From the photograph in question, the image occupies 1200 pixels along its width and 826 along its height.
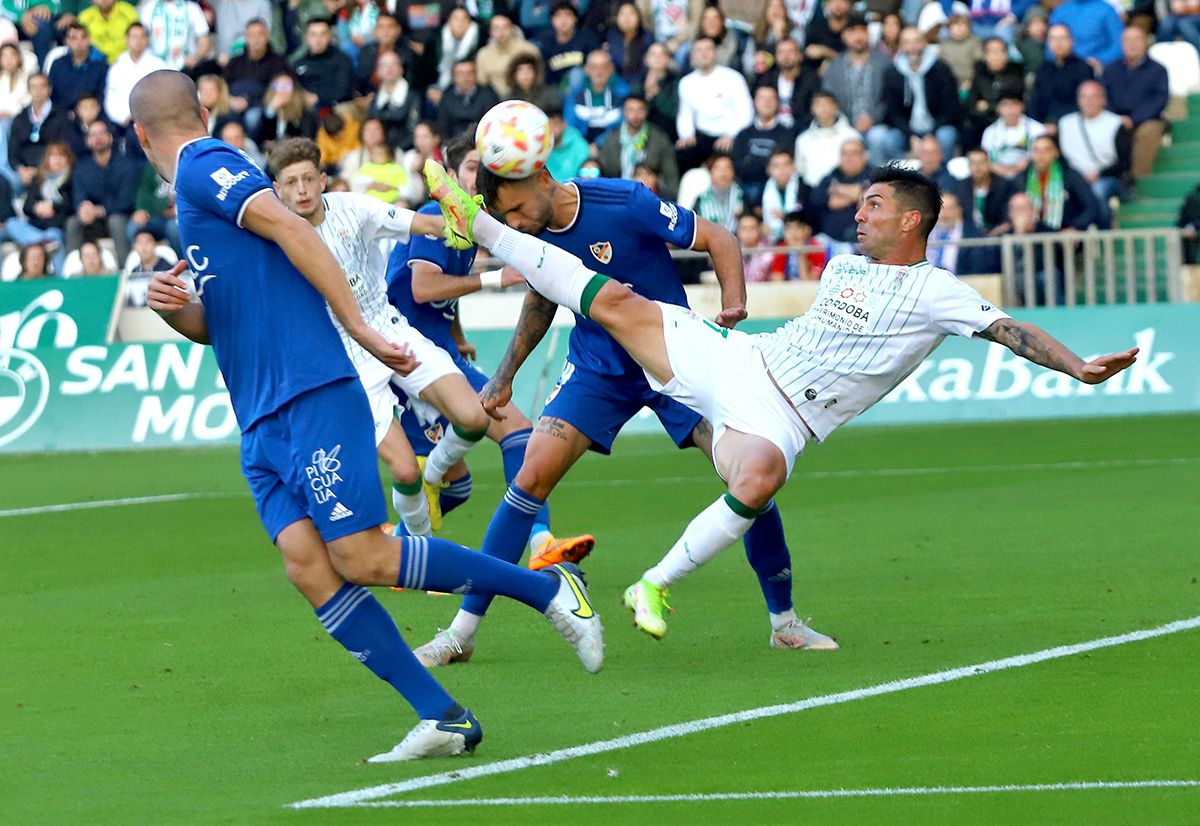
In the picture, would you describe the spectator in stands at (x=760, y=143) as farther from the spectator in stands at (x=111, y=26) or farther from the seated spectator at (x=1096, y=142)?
the spectator in stands at (x=111, y=26)

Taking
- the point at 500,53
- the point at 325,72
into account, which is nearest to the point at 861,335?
the point at 500,53

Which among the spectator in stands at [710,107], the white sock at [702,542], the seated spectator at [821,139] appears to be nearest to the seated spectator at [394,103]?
the spectator in stands at [710,107]

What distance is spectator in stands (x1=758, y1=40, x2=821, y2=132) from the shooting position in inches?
902

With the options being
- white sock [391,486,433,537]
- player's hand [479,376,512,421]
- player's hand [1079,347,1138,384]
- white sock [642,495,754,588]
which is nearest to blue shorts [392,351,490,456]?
white sock [391,486,433,537]

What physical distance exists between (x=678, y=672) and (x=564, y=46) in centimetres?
1725

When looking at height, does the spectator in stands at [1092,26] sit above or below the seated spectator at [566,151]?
above

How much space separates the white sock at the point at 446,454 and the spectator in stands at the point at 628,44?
43.2ft

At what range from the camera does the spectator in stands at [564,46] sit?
24391 millimetres

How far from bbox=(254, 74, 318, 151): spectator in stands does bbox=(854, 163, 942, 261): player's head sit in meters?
17.3

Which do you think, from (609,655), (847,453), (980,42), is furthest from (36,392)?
(609,655)

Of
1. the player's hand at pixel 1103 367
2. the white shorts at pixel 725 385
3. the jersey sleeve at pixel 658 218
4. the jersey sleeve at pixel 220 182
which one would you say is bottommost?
the white shorts at pixel 725 385

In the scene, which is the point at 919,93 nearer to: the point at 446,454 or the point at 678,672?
the point at 446,454

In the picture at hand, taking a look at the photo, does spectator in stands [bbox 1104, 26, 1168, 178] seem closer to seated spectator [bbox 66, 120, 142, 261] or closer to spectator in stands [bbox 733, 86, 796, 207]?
spectator in stands [bbox 733, 86, 796, 207]

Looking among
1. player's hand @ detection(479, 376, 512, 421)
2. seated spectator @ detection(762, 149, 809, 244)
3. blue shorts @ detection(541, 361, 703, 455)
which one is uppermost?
player's hand @ detection(479, 376, 512, 421)
